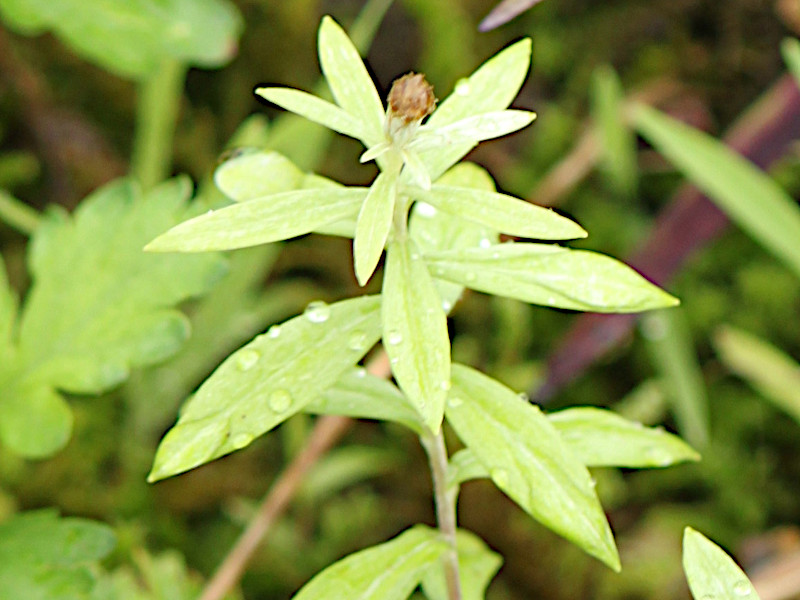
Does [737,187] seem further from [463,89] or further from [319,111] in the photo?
[319,111]

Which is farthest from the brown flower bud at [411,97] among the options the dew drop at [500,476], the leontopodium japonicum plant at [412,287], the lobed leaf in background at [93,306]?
the lobed leaf in background at [93,306]

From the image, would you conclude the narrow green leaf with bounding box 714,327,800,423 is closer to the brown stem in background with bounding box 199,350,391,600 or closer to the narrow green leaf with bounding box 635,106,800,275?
the narrow green leaf with bounding box 635,106,800,275

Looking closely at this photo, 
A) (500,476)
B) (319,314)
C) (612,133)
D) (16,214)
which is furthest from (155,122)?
(500,476)

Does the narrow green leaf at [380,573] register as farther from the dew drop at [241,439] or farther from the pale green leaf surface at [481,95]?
the pale green leaf surface at [481,95]

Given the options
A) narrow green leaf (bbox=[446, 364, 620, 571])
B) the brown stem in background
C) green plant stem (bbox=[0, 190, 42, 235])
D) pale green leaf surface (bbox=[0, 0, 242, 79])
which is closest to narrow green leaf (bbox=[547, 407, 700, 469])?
narrow green leaf (bbox=[446, 364, 620, 571])

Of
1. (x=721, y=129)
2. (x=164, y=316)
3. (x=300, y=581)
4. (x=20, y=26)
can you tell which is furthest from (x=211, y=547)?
(x=721, y=129)

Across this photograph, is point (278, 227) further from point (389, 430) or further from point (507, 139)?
point (507, 139)
